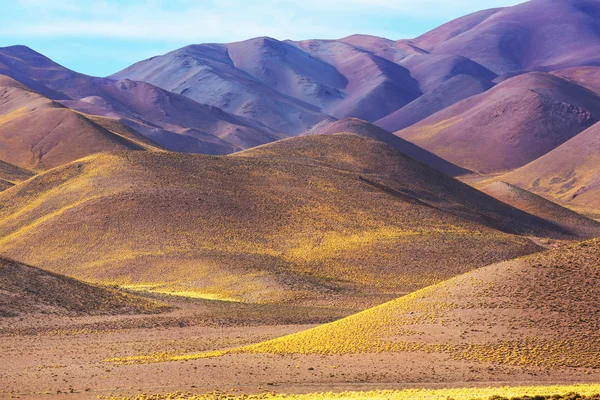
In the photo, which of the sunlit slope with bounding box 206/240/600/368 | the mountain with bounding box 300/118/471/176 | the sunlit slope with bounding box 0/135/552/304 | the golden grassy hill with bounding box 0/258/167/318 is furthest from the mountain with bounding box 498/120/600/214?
the sunlit slope with bounding box 206/240/600/368

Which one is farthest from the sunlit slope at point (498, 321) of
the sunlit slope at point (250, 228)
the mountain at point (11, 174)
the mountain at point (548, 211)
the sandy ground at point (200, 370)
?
the mountain at point (11, 174)

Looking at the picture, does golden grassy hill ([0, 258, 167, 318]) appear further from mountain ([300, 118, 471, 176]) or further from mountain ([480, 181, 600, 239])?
mountain ([300, 118, 471, 176])

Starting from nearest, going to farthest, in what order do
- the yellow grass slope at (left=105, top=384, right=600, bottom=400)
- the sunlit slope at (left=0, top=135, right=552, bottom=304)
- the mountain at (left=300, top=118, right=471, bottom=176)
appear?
the yellow grass slope at (left=105, top=384, right=600, bottom=400)
the sunlit slope at (left=0, top=135, right=552, bottom=304)
the mountain at (left=300, top=118, right=471, bottom=176)

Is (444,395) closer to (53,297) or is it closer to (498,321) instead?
(498,321)

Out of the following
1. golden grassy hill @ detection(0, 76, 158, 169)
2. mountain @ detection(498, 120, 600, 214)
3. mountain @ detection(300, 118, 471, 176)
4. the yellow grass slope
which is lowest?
mountain @ detection(498, 120, 600, 214)

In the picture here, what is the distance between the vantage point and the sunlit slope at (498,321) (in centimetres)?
3369

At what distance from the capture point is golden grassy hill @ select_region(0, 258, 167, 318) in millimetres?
48812

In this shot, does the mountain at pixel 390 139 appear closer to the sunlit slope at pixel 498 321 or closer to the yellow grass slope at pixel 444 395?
the sunlit slope at pixel 498 321

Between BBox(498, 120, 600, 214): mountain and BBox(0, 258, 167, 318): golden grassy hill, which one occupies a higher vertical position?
BBox(0, 258, 167, 318): golden grassy hill

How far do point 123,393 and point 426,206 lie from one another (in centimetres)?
6683

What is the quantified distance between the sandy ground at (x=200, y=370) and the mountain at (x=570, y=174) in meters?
123

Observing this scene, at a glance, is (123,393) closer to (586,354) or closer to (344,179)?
(586,354)

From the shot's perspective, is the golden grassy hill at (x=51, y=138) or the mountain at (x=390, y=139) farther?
the mountain at (x=390, y=139)

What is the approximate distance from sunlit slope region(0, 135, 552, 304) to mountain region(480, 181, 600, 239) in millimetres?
3954
